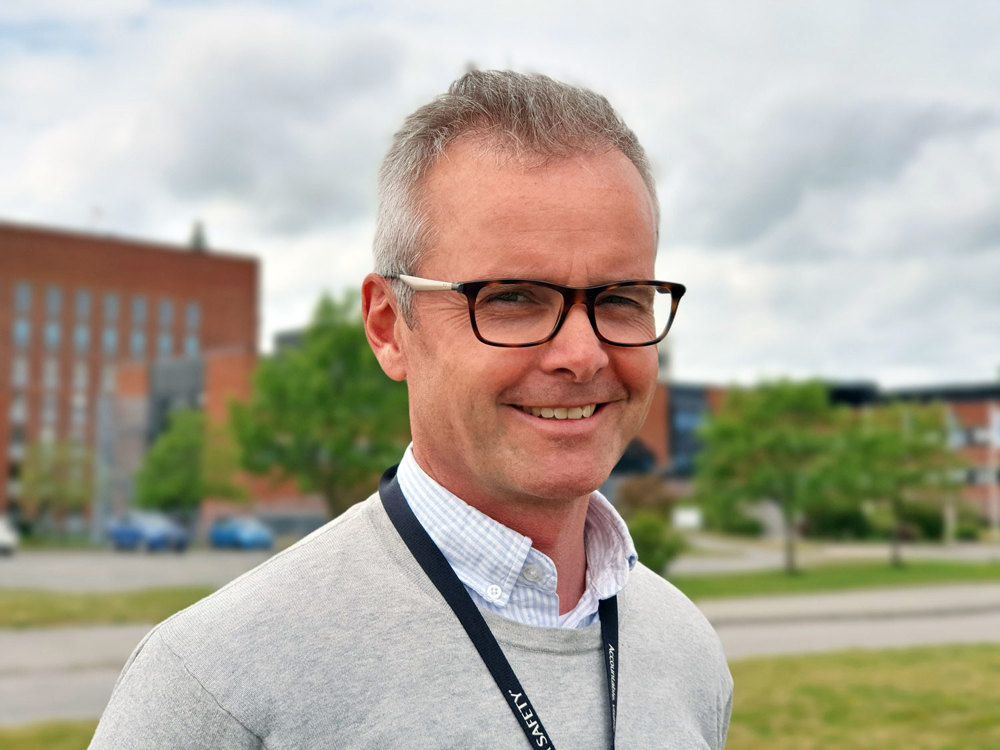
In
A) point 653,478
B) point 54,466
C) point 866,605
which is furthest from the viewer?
point 54,466

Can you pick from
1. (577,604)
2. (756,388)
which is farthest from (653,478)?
(577,604)

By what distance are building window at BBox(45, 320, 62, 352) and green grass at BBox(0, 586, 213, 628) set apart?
247 ft

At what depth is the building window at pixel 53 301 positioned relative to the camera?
91625mm

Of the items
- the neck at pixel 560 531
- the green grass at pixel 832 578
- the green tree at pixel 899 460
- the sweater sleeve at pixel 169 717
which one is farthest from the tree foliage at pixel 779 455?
the sweater sleeve at pixel 169 717

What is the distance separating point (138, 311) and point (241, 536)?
56782 mm

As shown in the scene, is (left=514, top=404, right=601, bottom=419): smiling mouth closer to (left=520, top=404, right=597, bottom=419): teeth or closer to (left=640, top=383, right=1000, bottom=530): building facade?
(left=520, top=404, right=597, bottom=419): teeth

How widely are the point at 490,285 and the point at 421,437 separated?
1.10ft

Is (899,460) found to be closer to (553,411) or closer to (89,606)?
(89,606)

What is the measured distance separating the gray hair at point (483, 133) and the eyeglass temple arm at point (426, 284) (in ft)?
0.08

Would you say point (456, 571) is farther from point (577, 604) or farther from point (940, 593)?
point (940, 593)

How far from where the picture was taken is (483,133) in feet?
5.50

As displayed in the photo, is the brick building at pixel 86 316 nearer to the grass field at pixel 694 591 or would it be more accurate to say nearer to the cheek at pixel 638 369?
the grass field at pixel 694 591

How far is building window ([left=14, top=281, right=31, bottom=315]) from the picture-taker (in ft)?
297

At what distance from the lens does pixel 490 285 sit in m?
1.61
